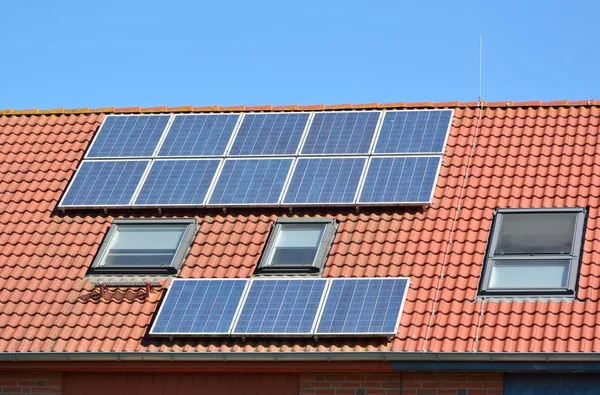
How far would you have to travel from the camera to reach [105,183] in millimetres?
18328

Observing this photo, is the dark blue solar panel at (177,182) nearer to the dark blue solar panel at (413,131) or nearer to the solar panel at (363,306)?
the dark blue solar panel at (413,131)

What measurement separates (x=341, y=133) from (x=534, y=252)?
3863mm

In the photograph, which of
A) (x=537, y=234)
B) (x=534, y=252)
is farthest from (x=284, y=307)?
(x=537, y=234)

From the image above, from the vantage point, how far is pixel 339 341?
14.9 m

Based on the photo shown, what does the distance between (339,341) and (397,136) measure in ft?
13.8

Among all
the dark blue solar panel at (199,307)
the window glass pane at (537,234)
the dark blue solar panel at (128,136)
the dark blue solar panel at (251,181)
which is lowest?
the dark blue solar panel at (199,307)

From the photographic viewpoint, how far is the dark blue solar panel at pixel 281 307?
49.6ft

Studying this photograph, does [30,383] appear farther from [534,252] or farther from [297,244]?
[534,252]

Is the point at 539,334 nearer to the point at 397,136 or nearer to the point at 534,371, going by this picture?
the point at 534,371

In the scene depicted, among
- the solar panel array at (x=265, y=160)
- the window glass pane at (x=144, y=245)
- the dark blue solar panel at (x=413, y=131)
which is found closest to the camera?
the window glass pane at (x=144, y=245)

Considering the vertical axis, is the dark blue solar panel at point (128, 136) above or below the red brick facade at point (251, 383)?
above

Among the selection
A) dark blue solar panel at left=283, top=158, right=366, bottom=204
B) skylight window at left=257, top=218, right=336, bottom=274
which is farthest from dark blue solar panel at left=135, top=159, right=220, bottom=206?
skylight window at left=257, top=218, right=336, bottom=274

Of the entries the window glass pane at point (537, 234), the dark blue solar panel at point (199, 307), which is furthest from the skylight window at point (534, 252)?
the dark blue solar panel at point (199, 307)

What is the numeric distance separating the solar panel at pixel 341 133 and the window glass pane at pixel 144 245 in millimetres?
2284
